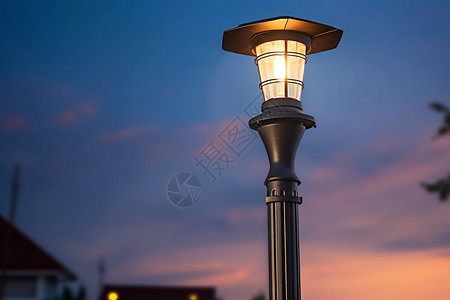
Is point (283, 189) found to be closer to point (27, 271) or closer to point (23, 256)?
point (27, 271)

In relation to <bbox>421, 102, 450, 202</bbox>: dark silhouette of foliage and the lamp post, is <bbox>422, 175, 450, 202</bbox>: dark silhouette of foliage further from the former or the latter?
the lamp post

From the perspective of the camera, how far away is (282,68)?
3467 millimetres

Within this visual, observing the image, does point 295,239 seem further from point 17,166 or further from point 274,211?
point 17,166

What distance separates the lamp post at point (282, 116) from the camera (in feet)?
10.9

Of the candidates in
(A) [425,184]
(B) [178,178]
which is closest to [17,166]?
(A) [425,184]

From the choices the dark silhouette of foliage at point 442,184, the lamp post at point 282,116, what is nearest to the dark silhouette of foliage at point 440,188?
the dark silhouette of foliage at point 442,184

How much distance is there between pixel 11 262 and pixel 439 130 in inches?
628

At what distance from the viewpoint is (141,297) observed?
24359 mm

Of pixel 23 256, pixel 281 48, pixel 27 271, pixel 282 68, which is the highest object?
pixel 23 256

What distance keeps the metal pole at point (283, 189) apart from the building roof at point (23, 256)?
19.4 metres

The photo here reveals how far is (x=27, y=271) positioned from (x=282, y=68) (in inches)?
791

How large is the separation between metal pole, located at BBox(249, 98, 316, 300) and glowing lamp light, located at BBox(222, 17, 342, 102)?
91 millimetres

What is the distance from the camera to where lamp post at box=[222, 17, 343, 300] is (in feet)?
10.9

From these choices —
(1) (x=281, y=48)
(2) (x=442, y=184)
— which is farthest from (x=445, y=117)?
(1) (x=281, y=48)
